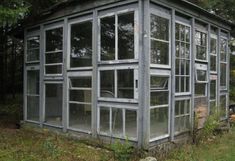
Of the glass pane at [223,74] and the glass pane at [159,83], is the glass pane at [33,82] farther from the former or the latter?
the glass pane at [223,74]

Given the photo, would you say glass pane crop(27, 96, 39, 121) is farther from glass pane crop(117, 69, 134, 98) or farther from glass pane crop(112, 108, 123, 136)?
glass pane crop(117, 69, 134, 98)

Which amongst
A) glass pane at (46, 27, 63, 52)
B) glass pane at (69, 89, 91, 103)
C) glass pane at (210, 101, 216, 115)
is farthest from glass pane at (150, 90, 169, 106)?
glass pane at (46, 27, 63, 52)

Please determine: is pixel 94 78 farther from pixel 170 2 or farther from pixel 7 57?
pixel 7 57

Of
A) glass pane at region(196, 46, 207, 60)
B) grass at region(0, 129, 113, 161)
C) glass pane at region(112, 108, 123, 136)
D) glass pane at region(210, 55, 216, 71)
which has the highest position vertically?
glass pane at region(196, 46, 207, 60)

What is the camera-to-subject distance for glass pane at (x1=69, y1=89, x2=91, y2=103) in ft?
25.6

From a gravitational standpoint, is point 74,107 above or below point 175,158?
above

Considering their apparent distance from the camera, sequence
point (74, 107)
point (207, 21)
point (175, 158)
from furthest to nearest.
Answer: point (207, 21), point (74, 107), point (175, 158)

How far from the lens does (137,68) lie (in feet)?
21.6

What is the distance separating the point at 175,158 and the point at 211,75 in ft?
13.1

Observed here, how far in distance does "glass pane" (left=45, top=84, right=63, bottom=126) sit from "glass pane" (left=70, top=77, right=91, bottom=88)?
1.95ft

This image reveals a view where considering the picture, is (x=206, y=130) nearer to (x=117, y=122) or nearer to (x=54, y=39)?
(x=117, y=122)

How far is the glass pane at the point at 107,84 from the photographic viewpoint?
282 inches

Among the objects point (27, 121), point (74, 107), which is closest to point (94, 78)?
point (74, 107)

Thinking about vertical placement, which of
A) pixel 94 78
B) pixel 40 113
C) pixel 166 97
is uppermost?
pixel 94 78
